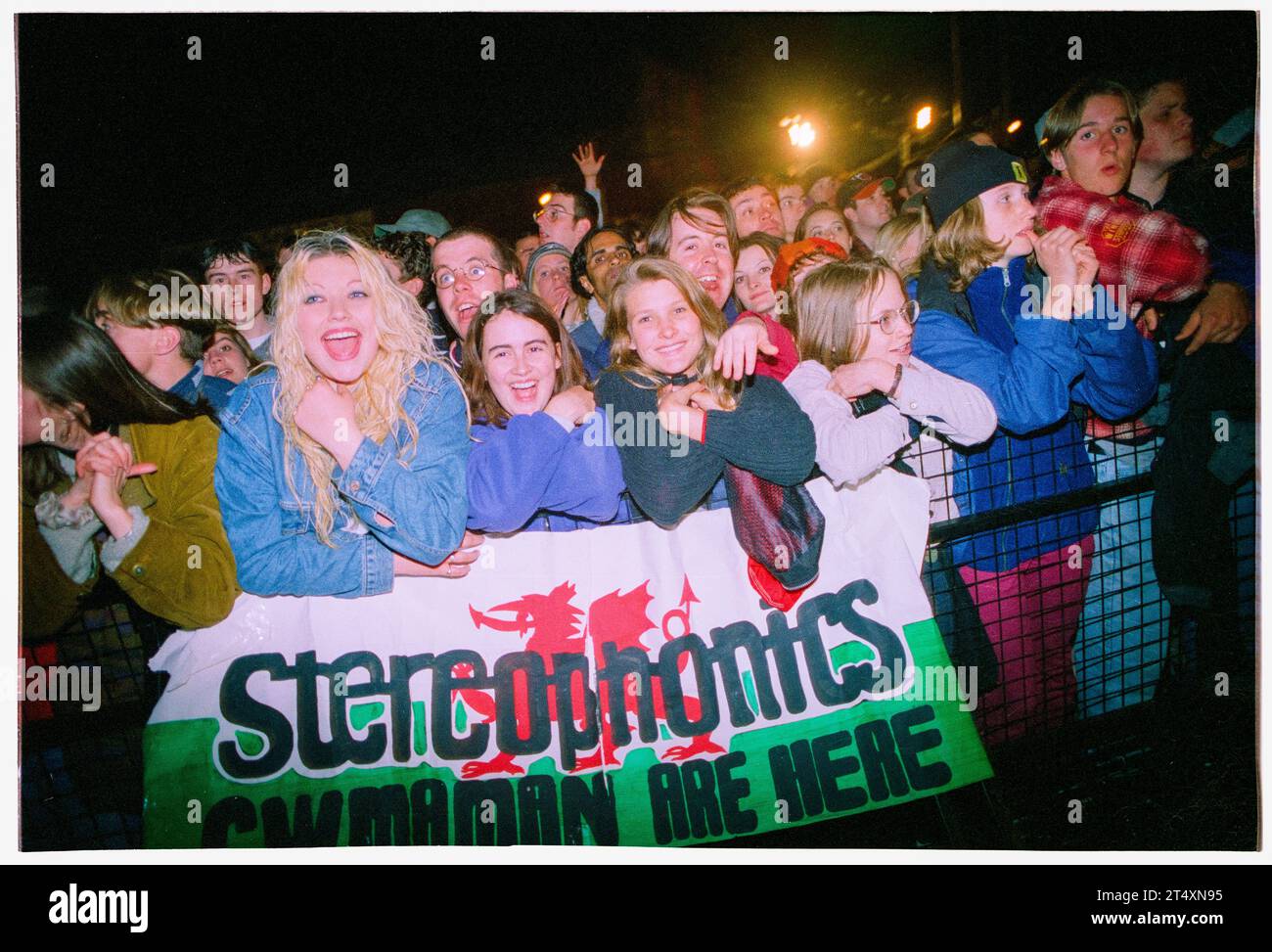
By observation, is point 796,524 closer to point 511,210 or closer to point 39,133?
point 511,210

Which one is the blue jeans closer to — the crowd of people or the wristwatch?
the crowd of people

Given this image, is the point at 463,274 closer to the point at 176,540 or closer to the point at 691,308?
the point at 691,308

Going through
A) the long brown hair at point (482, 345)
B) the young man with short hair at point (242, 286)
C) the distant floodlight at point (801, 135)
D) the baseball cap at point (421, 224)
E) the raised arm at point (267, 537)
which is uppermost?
the distant floodlight at point (801, 135)

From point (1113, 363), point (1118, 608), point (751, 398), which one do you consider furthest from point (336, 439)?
point (1118, 608)

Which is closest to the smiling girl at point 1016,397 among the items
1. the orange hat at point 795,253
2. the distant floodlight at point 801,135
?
the orange hat at point 795,253

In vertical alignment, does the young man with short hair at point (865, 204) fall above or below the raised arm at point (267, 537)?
above

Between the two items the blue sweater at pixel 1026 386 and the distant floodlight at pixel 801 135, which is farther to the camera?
the distant floodlight at pixel 801 135

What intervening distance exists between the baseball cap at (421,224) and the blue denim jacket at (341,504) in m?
0.58

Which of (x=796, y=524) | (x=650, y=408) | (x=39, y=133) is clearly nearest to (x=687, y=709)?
(x=796, y=524)

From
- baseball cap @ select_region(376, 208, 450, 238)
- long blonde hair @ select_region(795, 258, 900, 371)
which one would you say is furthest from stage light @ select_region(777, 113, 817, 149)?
baseball cap @ select_region(376, 208, 450, 238)

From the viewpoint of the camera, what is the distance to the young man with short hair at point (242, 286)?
10.2 feet

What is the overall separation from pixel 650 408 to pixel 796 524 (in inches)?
26.5

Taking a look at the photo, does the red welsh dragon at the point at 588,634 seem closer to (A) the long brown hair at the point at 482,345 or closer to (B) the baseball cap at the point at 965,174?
(A) the long brown hair at the point at 482,345

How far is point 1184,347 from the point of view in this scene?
3.30 m
